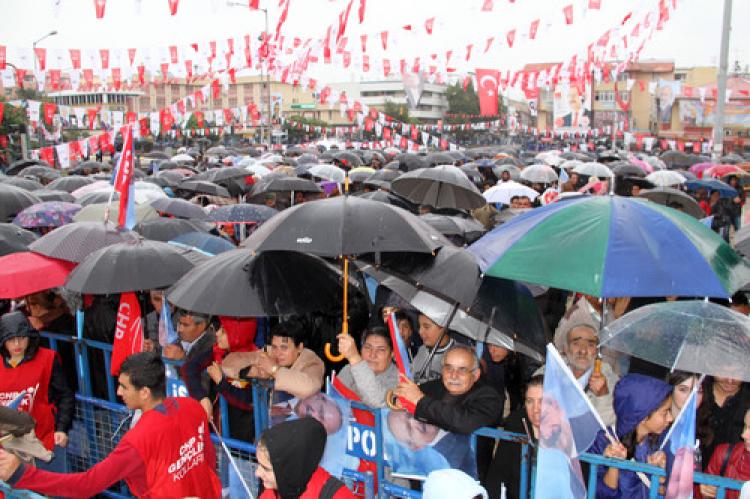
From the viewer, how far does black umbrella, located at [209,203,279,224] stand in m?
8.12

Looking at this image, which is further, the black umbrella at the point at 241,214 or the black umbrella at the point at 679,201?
the black umbrella at the point at 679,201

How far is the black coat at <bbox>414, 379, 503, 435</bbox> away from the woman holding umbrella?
2.40 m

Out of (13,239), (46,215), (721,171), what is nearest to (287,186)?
(46,215)

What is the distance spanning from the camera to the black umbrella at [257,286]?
149 inches

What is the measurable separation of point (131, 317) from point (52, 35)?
26.4 m

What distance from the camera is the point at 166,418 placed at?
10.5 ft

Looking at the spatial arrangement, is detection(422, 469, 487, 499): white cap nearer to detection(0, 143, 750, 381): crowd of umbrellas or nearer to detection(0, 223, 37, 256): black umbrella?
detection(0, 143, 750, 381): crowd of umbrellas

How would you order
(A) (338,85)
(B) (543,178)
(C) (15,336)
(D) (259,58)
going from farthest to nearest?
(A) (338,85) < (D) (259,58) < (B) (543,178) < (C) (15,336)

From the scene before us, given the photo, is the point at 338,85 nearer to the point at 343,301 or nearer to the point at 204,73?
the point at 204,73

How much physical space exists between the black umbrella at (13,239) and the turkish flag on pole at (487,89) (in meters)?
25.4

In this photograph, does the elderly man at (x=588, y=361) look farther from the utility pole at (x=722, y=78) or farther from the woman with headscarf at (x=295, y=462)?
the utility pole at (x=722, y=78)

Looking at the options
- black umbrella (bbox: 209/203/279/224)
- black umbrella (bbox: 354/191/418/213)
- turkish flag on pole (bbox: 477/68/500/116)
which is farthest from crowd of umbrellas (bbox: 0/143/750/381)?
turkish flag on pole (bbox: 477/68/500/116)

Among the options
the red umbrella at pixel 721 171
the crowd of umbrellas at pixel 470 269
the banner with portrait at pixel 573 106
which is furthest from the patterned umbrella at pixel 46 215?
the banner with portrait at pixel 573 106

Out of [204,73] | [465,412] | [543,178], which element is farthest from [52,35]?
[465,412]
